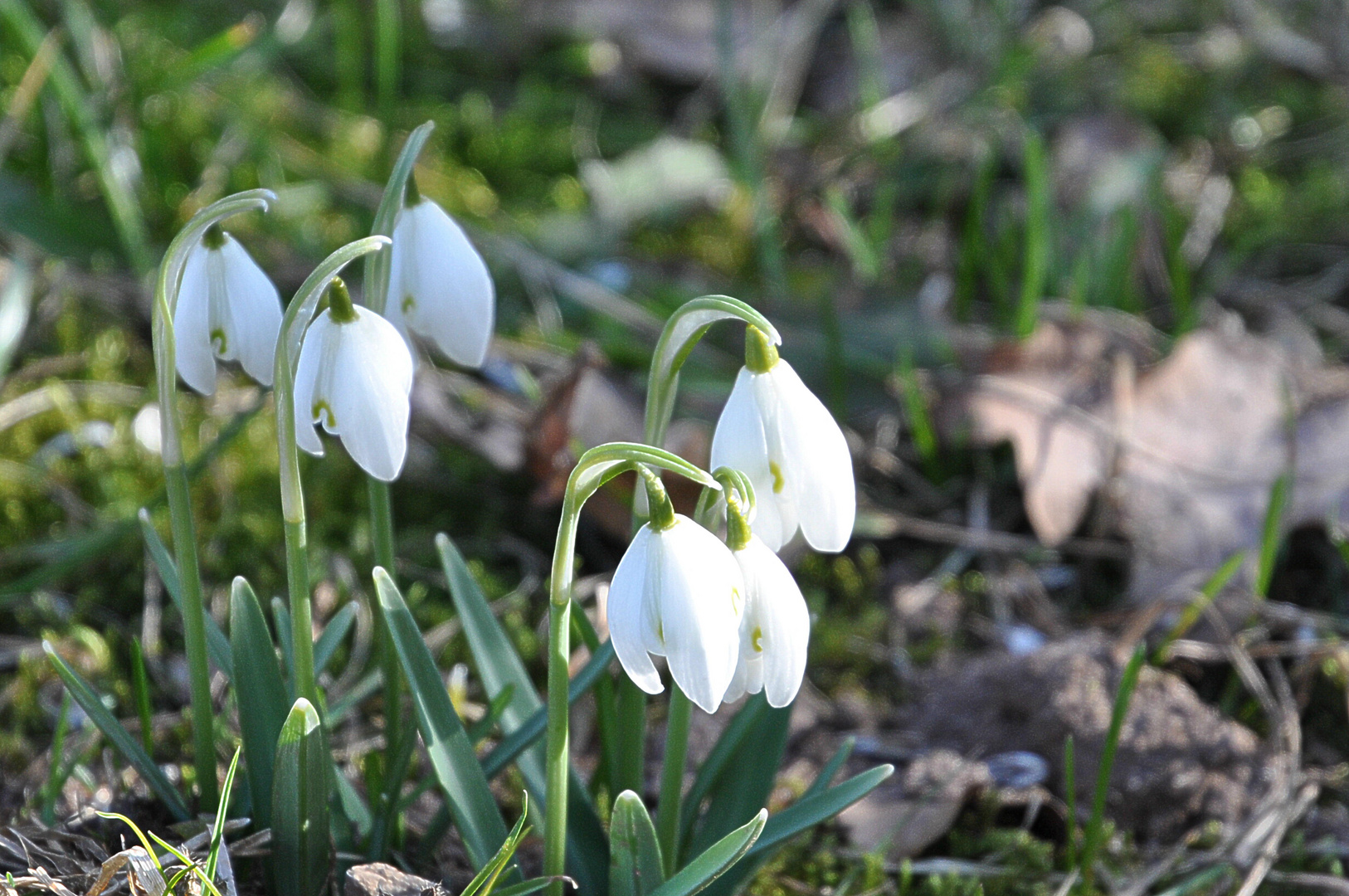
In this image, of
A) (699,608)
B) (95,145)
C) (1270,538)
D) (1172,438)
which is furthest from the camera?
(95,145)

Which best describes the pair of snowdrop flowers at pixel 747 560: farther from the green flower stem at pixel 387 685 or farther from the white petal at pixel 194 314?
the white petal at pixel 194 314

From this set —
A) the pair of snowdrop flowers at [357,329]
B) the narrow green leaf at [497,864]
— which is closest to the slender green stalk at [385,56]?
the pair of snowdrop flowers at [357,329]

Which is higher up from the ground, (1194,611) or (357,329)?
(357,329)

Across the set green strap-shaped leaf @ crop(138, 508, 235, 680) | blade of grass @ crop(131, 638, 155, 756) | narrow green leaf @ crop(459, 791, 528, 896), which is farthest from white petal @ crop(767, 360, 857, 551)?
blade of grass @ crop(131, 638, 155, 756)

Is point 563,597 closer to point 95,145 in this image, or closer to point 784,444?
point 784,444

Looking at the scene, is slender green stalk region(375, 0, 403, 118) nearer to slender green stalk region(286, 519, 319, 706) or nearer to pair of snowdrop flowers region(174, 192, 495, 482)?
pair of snowdrop flowers region(174, 192, 495, 482)

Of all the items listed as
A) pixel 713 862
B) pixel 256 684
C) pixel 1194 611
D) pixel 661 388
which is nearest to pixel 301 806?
pixel 256 684

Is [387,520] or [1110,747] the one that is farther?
[1110,747]

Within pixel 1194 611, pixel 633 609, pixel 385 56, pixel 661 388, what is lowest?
pixel 1194 611
